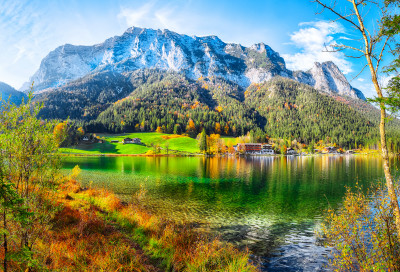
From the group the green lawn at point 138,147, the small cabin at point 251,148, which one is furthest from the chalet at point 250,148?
the green lawn at point 138,147

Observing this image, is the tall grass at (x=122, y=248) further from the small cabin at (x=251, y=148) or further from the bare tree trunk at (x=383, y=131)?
the small cabin at (x=251, y=148)

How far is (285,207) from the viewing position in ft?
96.3

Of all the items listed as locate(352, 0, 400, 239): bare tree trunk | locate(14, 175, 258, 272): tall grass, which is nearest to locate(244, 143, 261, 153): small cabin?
locate(14, 175, 258, 272): tall grass

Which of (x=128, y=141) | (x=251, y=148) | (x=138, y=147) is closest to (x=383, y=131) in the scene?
(x=138, y=147)

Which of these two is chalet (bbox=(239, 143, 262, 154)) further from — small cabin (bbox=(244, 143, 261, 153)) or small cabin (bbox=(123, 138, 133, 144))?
small cabin (bbox=(123, 138, 133, 144))

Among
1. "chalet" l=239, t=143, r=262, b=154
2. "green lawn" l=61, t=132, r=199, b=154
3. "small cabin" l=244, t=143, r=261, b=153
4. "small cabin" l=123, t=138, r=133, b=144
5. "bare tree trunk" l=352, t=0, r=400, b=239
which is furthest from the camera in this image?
"small cabin" l=244, t=143, r=261, b=153

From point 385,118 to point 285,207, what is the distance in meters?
22.2

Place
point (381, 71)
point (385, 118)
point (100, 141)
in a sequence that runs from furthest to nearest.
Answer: point (100, 141), point (381, 71), point (385, 118)

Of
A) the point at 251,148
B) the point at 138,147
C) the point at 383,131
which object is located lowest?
the point at 251,148

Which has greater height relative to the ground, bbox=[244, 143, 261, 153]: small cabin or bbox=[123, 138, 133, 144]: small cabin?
bbox=[123, 138, 133, 144]: small cabin

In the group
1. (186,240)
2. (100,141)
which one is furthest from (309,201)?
(100,141)

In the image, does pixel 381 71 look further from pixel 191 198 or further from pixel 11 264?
pixel 191 198

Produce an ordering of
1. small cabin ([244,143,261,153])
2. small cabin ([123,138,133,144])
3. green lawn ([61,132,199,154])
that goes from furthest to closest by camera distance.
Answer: small cabin ([244,143,261,153]) → small cabin ([123,138,133,144]) → green lawn ([61,132,199,154])

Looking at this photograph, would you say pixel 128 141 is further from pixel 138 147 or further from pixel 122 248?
pixel 122 248
